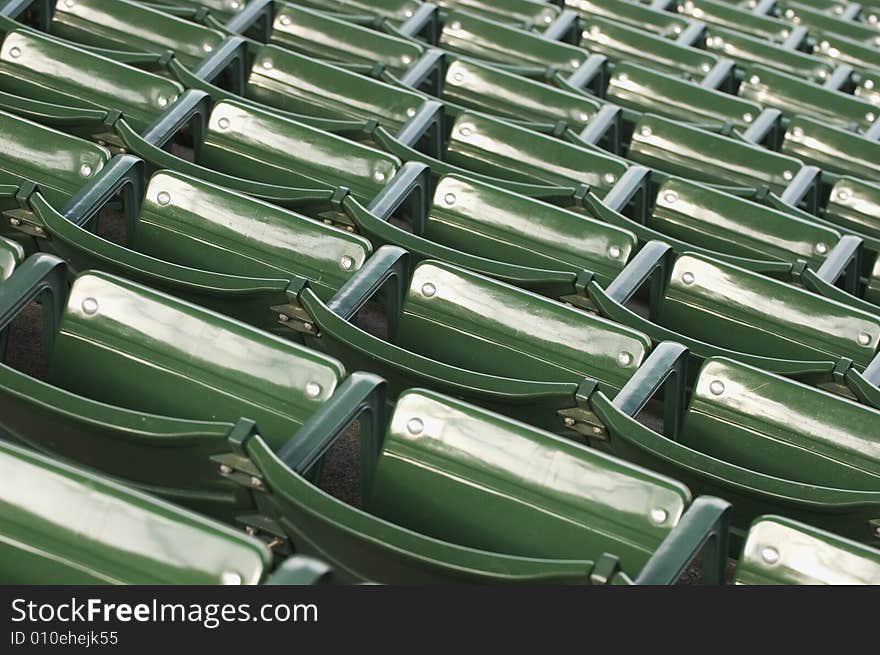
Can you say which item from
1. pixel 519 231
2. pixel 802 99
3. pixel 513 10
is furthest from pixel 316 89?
pixel 802 99

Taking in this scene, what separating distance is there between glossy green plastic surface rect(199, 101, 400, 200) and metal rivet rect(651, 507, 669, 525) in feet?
1.75

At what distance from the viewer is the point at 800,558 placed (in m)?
0.77

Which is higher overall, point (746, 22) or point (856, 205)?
point (746, 22)

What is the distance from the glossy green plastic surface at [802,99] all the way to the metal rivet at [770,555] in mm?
1056

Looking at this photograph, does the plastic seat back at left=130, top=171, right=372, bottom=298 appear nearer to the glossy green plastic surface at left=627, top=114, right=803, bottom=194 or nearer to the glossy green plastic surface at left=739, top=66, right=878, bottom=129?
the glossy green plastic surface at left=627, top=114, right=803, bottom=194

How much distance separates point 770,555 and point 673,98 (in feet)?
3.17

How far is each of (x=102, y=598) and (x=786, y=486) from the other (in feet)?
1.36

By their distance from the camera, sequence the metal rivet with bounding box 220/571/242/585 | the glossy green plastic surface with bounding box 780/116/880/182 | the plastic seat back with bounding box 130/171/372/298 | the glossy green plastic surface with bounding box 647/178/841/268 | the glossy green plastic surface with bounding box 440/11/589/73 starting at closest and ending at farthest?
the metal rivet with bounding box 220/571/242/585 → the plastic seat back with bounding box 130/171/372/298 → the glossy green plastic surface with bounding box 647/178/841/268 → the glossy green plastic surface with bounding box 780/116/880/182 → the glossy green plastic surface with bounding box 440/11/589/73

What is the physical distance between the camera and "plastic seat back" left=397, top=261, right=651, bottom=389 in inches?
38.4

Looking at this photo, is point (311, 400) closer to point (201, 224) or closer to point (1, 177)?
point (201, 224)

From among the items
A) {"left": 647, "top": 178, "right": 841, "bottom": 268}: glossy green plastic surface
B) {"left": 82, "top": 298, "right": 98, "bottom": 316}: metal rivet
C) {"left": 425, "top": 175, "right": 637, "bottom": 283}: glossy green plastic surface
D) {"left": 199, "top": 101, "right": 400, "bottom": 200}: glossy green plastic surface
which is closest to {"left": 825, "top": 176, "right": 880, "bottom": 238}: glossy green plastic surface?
{"left": 647, "top": 178, "right": 841, "bottom": 268}: glossy green plastic surface

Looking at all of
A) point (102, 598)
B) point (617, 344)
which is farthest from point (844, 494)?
point (102, 598)

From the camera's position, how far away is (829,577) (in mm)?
759

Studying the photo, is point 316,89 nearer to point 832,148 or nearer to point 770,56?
point 832,148
